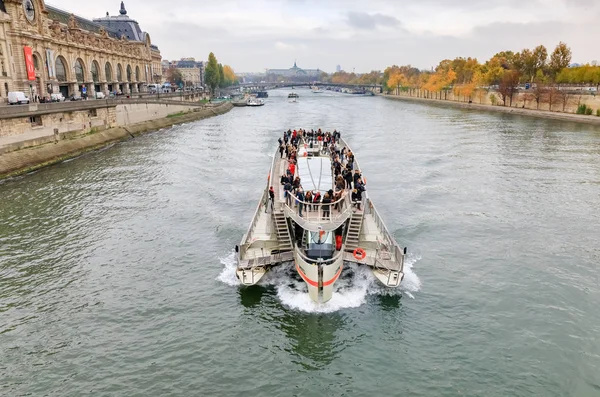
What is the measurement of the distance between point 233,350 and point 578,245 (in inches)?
854

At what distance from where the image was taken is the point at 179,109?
105562 mm

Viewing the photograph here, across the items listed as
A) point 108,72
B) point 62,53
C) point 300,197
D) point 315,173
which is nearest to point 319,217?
point 300,197

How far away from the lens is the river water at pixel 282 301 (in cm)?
1630

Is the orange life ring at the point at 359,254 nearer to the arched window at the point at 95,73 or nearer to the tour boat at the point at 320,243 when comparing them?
the tour boat at the point at 320,243

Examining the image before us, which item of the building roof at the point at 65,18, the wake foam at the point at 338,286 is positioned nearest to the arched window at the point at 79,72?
the building roof at the point at 65,18

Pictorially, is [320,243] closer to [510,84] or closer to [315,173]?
[315,173]

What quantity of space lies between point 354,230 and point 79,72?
282ft

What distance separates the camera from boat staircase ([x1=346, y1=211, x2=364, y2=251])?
23.3m

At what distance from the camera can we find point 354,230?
23.6 m

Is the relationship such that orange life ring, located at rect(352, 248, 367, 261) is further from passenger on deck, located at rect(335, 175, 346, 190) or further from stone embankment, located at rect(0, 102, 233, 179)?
stone embankment, located at rect(0, 102, 233, 179)

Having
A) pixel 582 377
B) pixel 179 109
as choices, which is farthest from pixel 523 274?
pixel 179 109

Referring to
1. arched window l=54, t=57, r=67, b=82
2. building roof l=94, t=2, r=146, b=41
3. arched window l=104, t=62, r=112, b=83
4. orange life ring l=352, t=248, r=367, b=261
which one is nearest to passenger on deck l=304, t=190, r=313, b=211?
orange life ring l=352, t=248, r=367, b=261

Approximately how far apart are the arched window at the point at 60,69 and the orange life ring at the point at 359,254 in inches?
3045

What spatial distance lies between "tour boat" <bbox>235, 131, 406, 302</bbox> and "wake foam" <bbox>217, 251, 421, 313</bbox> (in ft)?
1.57
